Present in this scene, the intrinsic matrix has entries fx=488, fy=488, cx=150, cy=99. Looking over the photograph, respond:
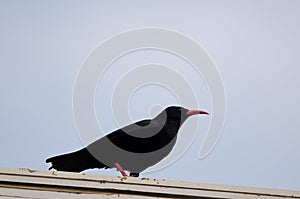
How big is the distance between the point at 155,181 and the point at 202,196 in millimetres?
310

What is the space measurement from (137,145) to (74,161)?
84 centimetres

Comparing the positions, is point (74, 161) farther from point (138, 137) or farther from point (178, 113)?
point (178, 113)

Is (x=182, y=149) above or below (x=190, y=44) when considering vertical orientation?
below

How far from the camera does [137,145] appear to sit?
15.8ft

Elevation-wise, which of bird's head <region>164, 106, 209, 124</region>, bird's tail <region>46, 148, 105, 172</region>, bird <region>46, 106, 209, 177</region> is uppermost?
bird's head <region>164, 106, 209, 124</region>

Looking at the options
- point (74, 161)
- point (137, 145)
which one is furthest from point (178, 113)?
point (74, 161)

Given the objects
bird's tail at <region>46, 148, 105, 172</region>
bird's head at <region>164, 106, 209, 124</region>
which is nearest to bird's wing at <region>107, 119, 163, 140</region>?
bird's head at <region>164, 106, 209, 124</region>

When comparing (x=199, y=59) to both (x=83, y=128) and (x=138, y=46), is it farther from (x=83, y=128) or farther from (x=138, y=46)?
(x=83, y=128)

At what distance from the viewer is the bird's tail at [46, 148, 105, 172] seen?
157 inches

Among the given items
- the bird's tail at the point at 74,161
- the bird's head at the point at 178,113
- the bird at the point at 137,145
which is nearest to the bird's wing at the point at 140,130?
the bird at the point at 137,145

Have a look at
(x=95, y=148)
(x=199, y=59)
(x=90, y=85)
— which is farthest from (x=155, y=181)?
(x=199, y=59)

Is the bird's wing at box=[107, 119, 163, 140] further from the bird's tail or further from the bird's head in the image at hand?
the bird's tail

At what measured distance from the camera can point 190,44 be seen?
19.6 ft

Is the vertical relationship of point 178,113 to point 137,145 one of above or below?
above
